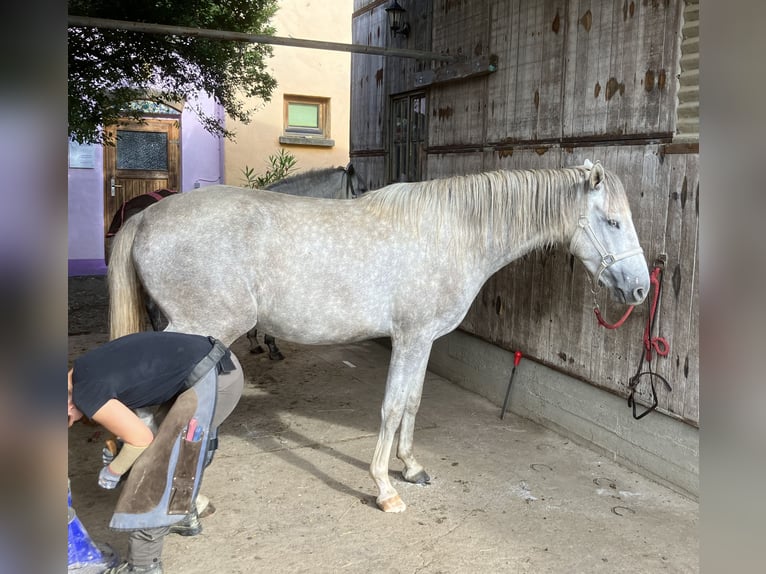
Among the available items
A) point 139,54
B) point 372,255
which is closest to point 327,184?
point 139,54

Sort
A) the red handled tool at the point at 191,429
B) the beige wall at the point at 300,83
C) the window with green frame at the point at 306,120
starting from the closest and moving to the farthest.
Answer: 1. the red handled tool at the point at 191,429
2. the beige wall at the point at 300,83
3. the window with green frame at the point at 306,120

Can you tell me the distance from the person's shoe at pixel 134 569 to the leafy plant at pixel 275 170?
730 centimetres

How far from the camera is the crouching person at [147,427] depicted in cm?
217

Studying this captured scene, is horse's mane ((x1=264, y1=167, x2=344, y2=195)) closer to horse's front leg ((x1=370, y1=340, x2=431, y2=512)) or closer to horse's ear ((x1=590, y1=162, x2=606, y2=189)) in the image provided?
horse's front leg ((x1=370, y1=340, x2=431, y2=512))

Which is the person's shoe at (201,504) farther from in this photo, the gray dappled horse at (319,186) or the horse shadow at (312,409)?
the gray dappled horse at (319,186)

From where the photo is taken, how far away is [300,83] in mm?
12289

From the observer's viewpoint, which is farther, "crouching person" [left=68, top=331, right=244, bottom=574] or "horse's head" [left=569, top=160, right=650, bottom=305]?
"horse's head" [left=569, top=160, right=650, bottom=305]

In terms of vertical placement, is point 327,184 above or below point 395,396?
above

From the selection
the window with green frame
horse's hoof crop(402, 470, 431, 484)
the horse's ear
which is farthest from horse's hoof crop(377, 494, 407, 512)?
the window with green frame

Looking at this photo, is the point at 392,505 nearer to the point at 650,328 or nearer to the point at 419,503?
the point at 419,503

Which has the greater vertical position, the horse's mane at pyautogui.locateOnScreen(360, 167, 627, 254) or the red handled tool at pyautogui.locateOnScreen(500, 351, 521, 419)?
the horse's mane at pyautogui.locateOnScreen(360, 167, 627, 254)

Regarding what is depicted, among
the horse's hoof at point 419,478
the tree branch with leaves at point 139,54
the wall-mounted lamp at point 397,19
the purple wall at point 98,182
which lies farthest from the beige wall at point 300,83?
the horse's hoof at point 419,478

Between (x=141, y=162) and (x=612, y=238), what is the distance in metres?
10.6

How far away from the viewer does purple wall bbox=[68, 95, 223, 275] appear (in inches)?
446
